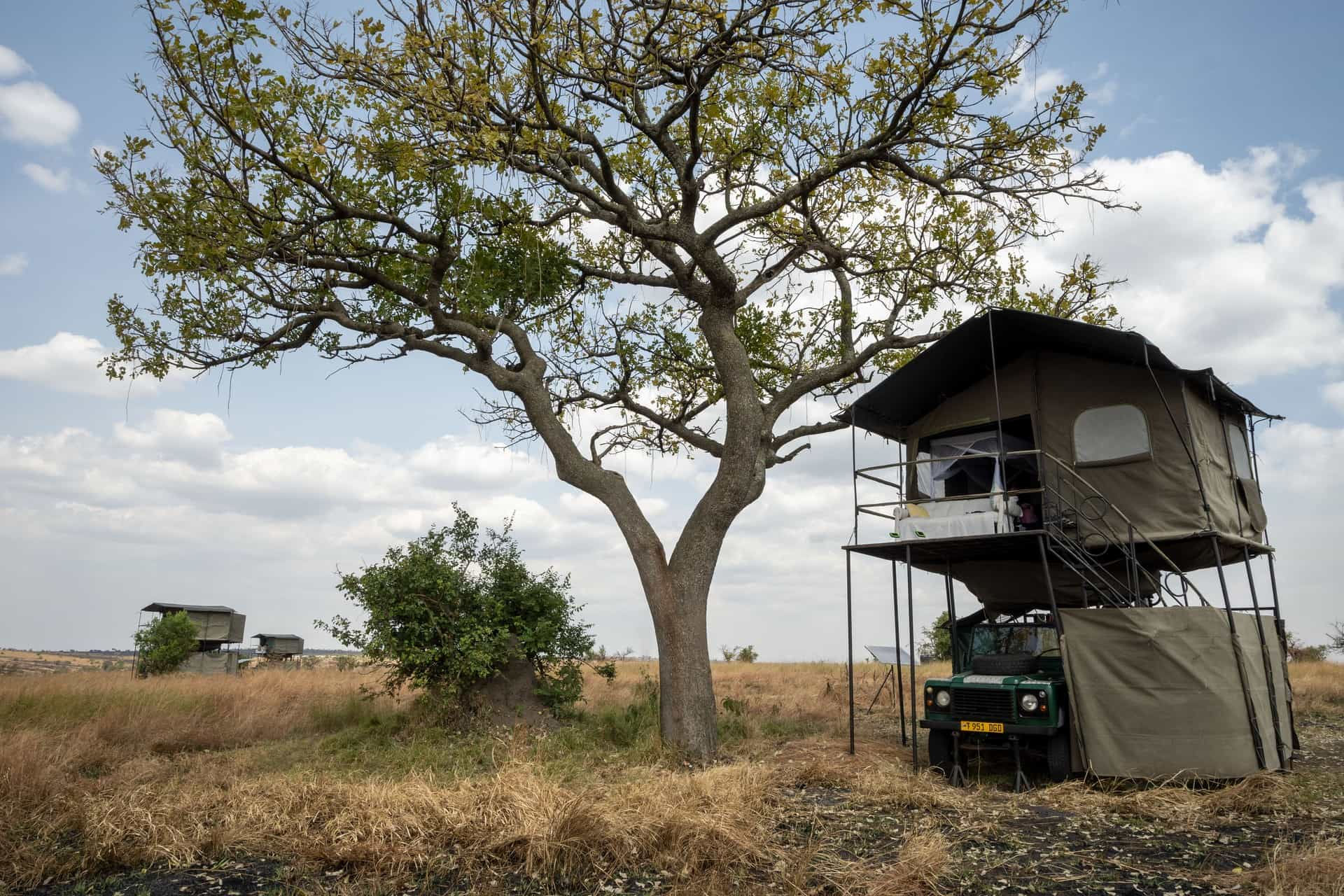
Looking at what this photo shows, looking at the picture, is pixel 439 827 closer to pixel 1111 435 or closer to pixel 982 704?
pixel 982 704

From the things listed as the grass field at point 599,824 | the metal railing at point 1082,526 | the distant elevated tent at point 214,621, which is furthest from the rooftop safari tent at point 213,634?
the metal railing at point 1082,526

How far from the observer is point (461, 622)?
1435 cm

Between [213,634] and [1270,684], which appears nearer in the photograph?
[1270,684]

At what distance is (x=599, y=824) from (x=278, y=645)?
42.8m

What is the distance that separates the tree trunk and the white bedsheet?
3.29m

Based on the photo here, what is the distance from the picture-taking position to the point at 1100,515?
13492 millimetres

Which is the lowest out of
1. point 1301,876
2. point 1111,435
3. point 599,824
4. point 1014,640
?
point 1301,876

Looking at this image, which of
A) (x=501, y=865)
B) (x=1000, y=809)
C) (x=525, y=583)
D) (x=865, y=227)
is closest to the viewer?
(x=501, y=865)

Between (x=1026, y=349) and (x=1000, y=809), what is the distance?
8020mm

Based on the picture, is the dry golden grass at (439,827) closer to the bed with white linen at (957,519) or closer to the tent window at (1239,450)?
the bed with white linen at (957,519)

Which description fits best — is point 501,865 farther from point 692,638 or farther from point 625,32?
point 625,32

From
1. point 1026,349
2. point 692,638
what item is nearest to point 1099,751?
point 692,638

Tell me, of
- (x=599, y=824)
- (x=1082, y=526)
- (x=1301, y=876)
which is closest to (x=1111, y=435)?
(x=1082, y=526)

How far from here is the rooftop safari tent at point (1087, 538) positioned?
1148cm
